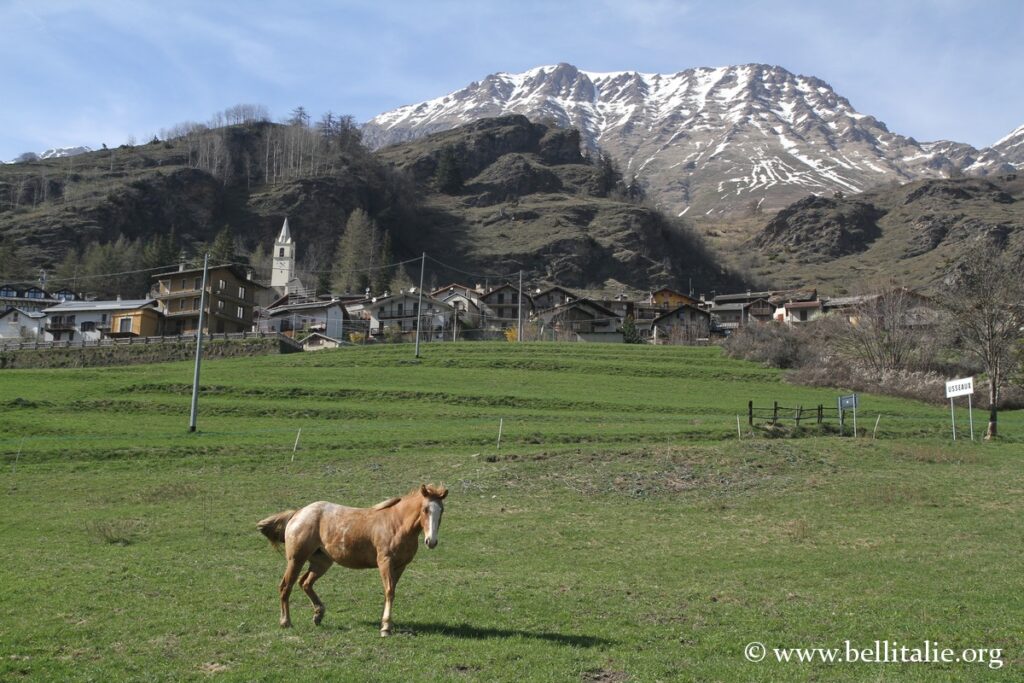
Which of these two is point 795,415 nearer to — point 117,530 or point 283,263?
point 117,530

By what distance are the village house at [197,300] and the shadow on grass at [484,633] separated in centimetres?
10525

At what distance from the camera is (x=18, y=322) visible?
118188 millimetres

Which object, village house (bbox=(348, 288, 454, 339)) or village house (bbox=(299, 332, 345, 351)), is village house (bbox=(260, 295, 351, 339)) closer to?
village house (bbox=(348, 288, 454, 339))

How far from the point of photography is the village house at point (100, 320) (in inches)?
4390

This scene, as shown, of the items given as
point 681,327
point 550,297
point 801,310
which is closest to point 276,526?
point 681,327

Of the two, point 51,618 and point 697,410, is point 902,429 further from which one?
point 51,618

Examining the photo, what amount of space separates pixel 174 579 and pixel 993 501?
84.3 feet

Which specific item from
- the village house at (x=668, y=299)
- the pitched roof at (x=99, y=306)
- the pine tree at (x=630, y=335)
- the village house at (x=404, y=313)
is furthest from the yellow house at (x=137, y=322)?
the village house at (x=668, y=299)

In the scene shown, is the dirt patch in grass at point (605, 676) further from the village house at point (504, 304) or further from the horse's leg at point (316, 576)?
the village house at point (504, 304)

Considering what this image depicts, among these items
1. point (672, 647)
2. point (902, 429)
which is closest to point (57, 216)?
point (902, 429)

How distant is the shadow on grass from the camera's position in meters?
13.2

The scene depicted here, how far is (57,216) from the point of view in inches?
7407

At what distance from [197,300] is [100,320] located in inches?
549

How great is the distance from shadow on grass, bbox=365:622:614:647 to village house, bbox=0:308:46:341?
120333mm
